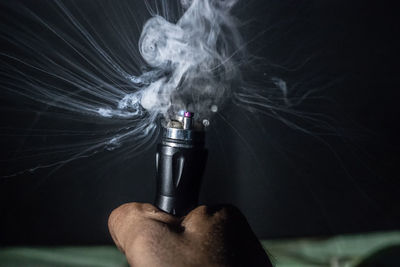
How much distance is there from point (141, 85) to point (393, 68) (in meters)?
0.76

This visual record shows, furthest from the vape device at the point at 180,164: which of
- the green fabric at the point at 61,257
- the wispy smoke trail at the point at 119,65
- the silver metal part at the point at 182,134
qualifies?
the green fabric at the point at 61,257

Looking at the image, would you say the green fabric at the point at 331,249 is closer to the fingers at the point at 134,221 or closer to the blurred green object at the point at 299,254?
the blurred green object at the point at 299,254

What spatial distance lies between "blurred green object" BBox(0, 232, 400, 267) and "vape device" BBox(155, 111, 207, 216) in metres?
0.32

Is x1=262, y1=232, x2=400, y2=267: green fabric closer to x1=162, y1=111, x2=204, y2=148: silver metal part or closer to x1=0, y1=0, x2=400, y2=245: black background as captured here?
x1=0, y1=0, x2=400, y2=245: black background

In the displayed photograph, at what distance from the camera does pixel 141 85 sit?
0.91 m

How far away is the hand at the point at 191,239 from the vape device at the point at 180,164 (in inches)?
1.3

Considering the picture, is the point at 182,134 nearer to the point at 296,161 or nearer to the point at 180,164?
the point at 180,164

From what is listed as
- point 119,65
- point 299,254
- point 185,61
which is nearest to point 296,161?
point 299,254

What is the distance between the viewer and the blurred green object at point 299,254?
860 millimetres

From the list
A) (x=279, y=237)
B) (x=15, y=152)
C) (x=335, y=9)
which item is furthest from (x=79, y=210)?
(x=335, y=9)

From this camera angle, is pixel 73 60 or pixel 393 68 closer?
pixel 73 60

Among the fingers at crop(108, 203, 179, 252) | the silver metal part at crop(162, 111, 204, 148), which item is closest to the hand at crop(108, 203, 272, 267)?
the fingers at crop(108, 203, 179, 252)

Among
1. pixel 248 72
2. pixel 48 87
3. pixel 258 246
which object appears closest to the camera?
pixel 258 246

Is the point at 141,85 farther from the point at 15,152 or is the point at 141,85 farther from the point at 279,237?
the point at 279,237
